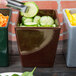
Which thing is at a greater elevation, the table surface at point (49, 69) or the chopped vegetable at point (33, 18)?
the chopped vegetable at point (33, 18)

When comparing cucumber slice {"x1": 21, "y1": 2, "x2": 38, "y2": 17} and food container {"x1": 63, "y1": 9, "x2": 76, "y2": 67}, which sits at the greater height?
cucumber slice {"x1": 21, "y1": 2, "x2": 38, "y2": 17}

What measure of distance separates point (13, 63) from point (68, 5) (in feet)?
1.24

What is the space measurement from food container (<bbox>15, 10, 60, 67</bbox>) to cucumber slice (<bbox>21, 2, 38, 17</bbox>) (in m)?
0.14

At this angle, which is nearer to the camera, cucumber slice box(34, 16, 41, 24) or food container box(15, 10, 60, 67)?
food container box(15, 10, 60, 67)

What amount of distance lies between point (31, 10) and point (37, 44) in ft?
0.52

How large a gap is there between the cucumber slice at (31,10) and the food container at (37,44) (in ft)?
0.47

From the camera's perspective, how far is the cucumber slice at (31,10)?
0.81 meters

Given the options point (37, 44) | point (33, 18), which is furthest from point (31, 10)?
point (37, 44)

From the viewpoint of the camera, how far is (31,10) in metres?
0.81

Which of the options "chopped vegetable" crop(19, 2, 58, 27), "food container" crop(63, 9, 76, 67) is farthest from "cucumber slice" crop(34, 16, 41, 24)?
"food container" crop(63, 9, 76, 67)

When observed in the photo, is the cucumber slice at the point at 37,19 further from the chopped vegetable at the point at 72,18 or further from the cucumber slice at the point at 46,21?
the chopped vegetable at the point at 72,18

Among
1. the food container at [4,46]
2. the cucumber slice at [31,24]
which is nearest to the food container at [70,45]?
the cucumber slice at [31,24]

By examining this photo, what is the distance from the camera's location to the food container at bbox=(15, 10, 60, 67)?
694 mm

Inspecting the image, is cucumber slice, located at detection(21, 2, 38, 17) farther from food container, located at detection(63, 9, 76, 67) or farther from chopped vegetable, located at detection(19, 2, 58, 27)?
food container, located at detection(63, 9, 76, 67)
